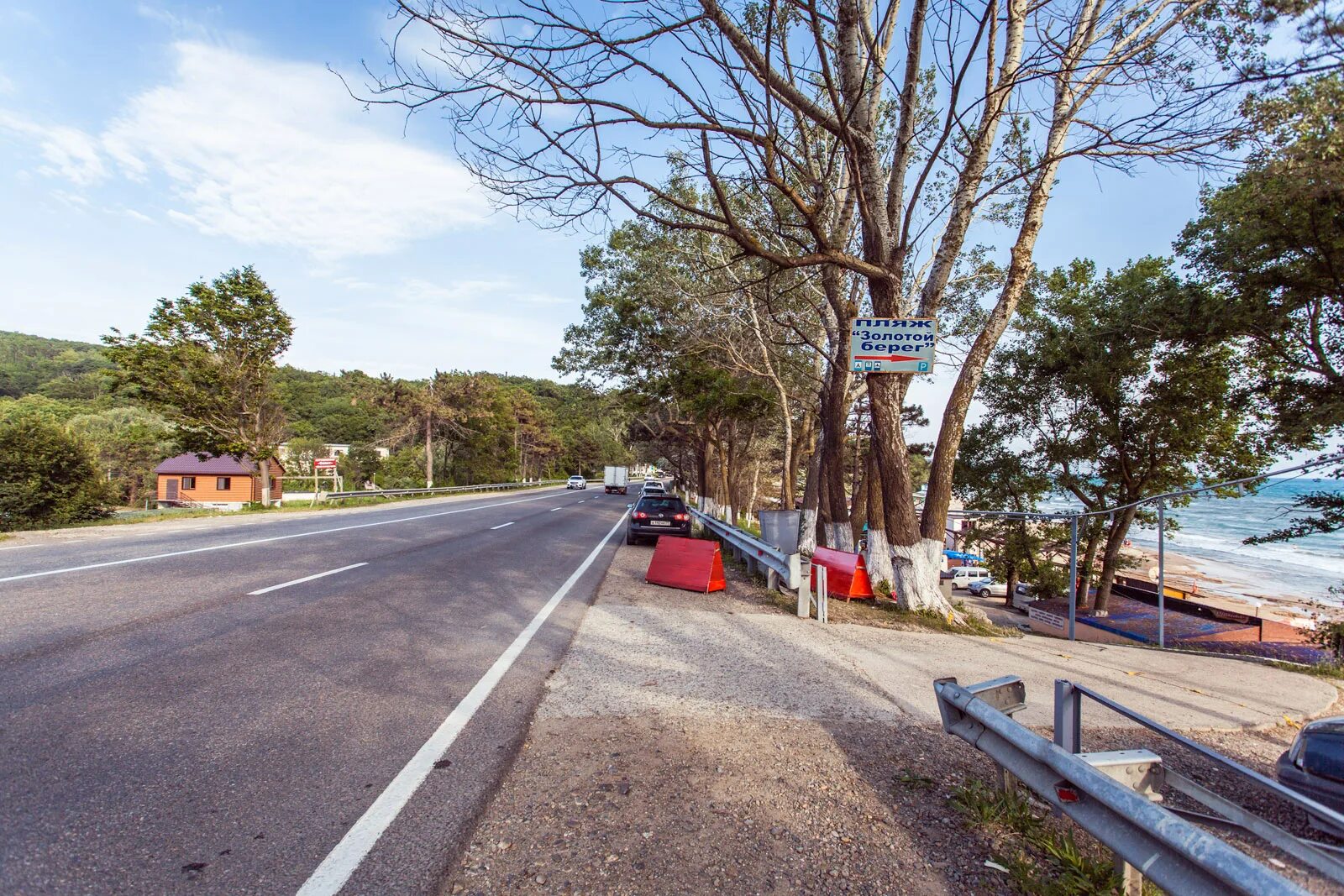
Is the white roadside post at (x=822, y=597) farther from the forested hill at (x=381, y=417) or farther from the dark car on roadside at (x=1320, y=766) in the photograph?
the forested hill at (x=381, y=417)

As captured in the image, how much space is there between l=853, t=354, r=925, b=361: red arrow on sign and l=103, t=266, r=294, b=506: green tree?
31.8m

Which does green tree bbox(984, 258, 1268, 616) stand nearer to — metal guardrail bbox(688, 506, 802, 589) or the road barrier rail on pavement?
metal guardrail bbox(688, 506, 802, 589)

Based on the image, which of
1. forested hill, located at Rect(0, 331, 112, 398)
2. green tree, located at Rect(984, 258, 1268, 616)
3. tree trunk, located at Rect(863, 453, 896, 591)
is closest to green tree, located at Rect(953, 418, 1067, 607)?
green tree, located at Rect(984, 258, 1268, 616)

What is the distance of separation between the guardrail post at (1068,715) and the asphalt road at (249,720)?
277 cm

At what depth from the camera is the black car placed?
1767 cm

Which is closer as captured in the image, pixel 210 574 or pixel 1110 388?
pixel 210 574

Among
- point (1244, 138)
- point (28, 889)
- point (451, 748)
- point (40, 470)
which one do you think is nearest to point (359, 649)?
point (451, 748)

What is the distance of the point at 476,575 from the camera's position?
10.2 metres

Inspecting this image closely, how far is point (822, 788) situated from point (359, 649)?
4.15 meters

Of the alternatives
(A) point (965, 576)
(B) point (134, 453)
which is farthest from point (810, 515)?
(B) point (134, 453)

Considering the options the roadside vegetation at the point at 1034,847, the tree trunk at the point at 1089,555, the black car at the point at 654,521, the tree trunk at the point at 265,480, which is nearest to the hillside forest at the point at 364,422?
the tree trunk at the point at 265,480

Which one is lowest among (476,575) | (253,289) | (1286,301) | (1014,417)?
(476,575)

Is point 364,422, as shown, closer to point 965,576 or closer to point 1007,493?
point 965,576

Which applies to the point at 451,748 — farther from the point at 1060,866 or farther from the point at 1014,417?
the point at 1014,417
